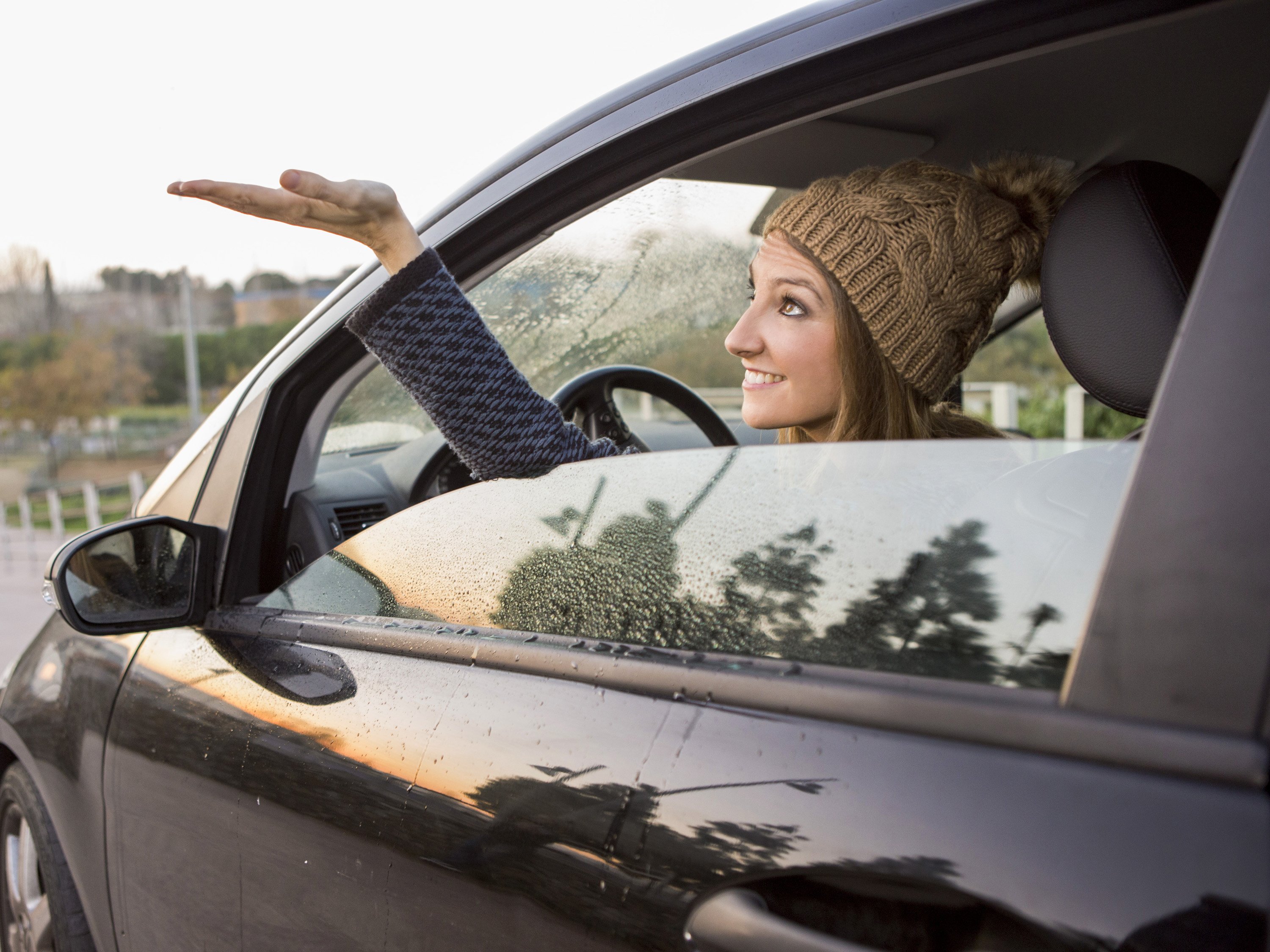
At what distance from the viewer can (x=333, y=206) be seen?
1486mm

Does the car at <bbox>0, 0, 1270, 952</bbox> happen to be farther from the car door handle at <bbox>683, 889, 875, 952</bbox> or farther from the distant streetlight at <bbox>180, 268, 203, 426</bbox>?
the distant streetlight at <bbox>180, 268, 203, 426</bbox>

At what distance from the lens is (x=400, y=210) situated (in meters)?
1.52

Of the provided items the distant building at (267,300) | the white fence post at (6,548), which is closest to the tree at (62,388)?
the distant building at (267,300)

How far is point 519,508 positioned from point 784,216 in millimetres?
819

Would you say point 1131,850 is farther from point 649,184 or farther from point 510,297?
point 510,297

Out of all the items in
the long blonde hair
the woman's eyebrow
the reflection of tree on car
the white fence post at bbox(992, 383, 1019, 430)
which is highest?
the woman's eyebrow

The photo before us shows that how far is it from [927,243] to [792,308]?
0.26 m

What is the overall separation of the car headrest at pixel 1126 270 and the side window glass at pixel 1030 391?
0.08 m

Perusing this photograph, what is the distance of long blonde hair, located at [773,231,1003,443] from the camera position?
174 centimetres

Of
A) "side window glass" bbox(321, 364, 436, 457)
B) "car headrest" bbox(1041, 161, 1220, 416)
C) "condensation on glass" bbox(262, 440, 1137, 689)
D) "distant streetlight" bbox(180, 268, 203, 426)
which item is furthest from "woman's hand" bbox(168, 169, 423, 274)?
"distant streetlight" bbox(180, 268, 203, 426)

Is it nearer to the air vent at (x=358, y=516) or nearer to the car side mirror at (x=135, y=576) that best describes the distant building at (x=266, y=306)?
the air vent at (x=358, y=516)

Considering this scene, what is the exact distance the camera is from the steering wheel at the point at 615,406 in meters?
2.60

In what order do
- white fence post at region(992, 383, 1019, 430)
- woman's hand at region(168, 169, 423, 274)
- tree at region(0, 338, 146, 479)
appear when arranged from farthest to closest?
tree at region(0, 338, 146, 479) < white fence post at region(992, 383, 1019, 430) < woman's hand at region(168, 169, 423, 274)

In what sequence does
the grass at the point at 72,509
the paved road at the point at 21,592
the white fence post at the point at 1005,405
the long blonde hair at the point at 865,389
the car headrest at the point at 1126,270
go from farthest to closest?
1. the grass at the point at 72,509
2. the paved road at the point at 21,592
3. the white fence post at the point at 1005,405
4. the long blonde hair at the point at 865,389
5. the car headrest at the point at 1126,270
